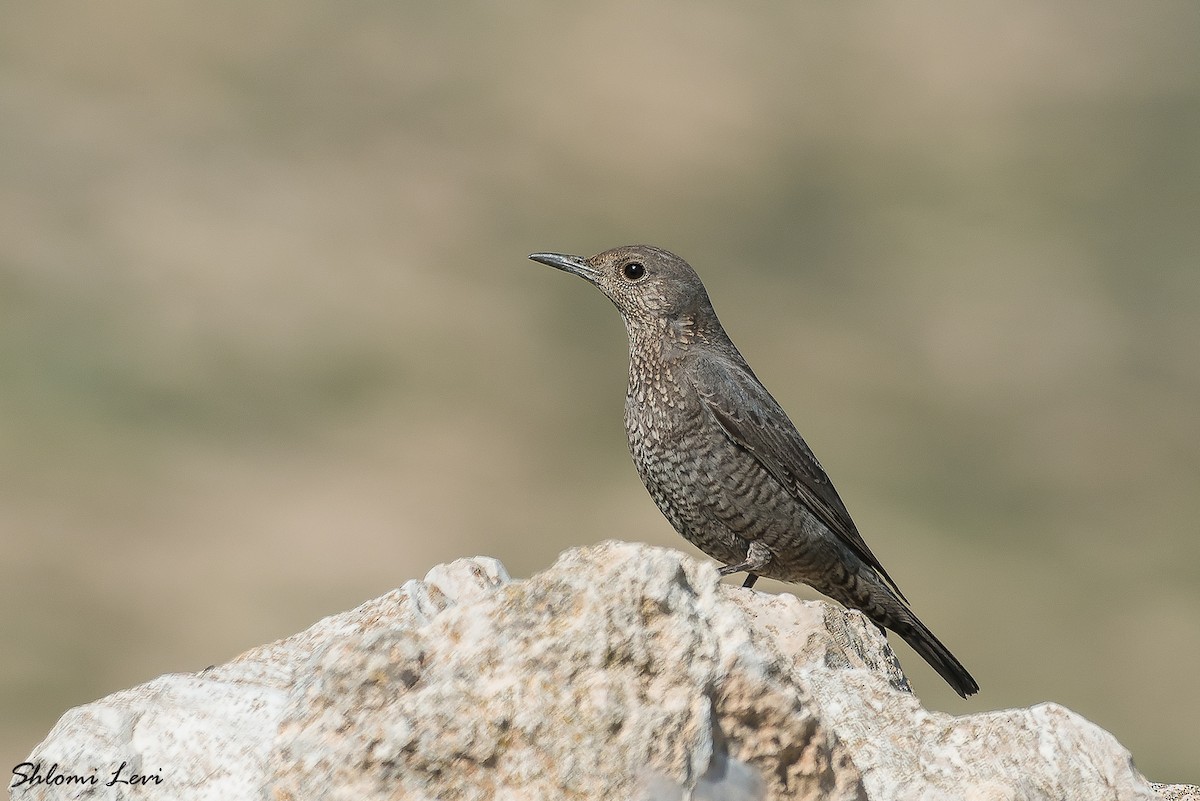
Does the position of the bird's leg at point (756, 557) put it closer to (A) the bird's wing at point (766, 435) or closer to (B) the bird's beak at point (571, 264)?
(A) the bird's wing at point (766, 435)

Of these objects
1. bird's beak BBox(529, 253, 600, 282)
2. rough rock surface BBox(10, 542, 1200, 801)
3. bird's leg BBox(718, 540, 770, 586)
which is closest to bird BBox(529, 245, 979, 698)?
bird's leg BBox(718, 540, 770, 586)

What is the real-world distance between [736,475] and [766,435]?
0.37 meters

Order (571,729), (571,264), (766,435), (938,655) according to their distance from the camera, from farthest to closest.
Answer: (571,264) → (766,435) → (938,655) → (571,729)

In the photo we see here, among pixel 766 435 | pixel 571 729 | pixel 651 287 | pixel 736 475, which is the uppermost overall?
pixel 651 287

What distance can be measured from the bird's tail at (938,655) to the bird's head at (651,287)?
84.2 inches

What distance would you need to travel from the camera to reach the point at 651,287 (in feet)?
26.5

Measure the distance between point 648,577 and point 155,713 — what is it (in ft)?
5.55

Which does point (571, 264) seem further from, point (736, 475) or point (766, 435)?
point (736, 475)

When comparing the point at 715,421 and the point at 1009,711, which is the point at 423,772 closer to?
the point at 1009,711

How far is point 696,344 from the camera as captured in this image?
7.96 m

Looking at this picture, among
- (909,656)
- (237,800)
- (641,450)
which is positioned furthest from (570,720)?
(909,656)

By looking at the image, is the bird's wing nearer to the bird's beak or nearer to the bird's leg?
the bird's leg

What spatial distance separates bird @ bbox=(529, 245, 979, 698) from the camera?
7348 mm

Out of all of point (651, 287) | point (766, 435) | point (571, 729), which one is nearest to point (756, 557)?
point (766, 435)
